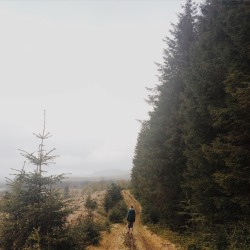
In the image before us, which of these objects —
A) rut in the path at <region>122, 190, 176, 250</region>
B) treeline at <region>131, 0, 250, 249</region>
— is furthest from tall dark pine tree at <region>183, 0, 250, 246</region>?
rut in the path at <region>122, 190, 176, 250</region>

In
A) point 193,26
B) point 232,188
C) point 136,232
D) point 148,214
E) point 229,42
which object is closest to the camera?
point 232,188

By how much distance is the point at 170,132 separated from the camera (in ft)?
A: 66.0

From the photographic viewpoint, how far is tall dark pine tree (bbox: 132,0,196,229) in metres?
19.9

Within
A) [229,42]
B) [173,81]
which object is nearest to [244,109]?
[229,42]

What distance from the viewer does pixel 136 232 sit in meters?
21.2

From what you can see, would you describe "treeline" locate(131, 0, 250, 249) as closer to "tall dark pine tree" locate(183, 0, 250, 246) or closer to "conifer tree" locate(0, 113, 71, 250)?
"tall dark pine tree" locate(183, 0, 250, 246)

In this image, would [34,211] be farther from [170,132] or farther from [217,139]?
[170,132]

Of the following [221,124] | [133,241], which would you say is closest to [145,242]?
[133,241]

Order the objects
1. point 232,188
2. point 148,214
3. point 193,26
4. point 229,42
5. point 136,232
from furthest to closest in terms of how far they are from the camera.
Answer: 1. point 148,214
2. point 193,26
3. point 136,232
4. point 229,42
5. point 232,188

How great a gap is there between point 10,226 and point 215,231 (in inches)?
357

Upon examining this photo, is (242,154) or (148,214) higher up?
(242,154)

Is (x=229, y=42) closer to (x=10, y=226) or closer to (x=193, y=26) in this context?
(x=193, y=26)

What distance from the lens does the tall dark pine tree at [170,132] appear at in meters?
19.9

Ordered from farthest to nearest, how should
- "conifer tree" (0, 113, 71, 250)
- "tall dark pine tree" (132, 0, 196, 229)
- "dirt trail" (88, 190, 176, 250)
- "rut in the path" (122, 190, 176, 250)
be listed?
1. "tall dark pine tree" (132, 0, 196, 229)
2. "dirt trail" (88, 190, 176, 250)
3. "rut in the path" (122, 190, 176, 250)
4. "conifer tree" (0, 113, 71, 250)
